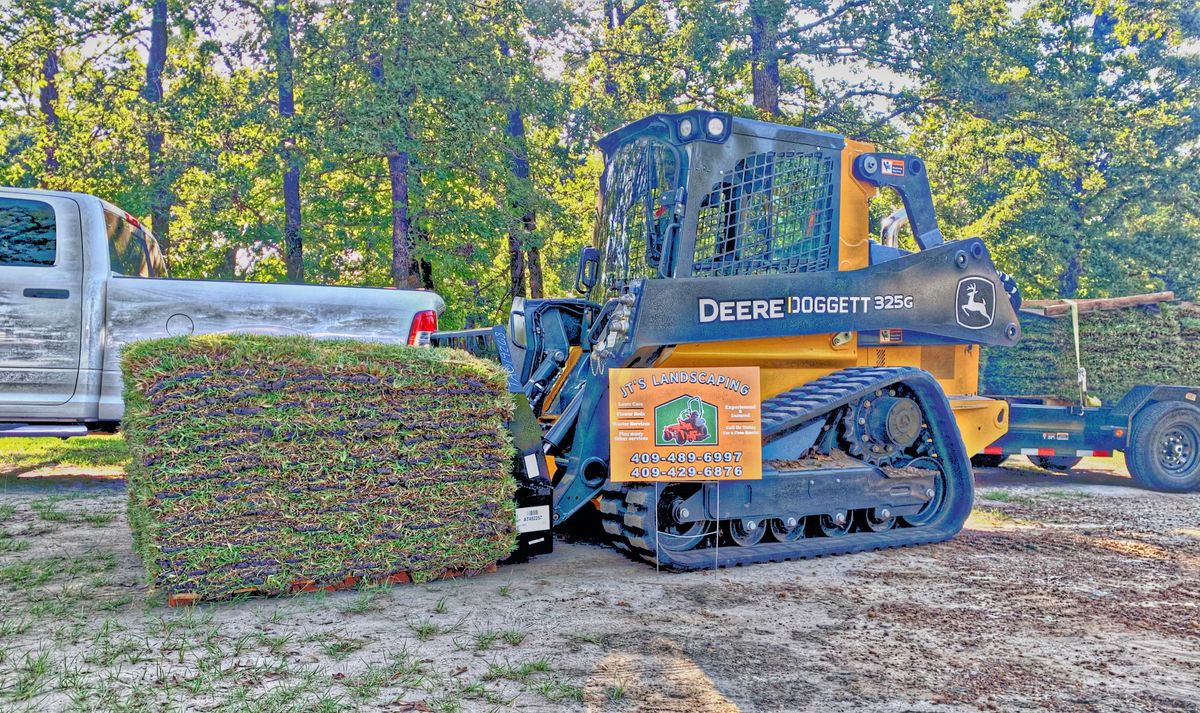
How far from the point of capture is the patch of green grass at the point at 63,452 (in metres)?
11.2

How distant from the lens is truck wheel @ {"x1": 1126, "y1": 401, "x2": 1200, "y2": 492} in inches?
417

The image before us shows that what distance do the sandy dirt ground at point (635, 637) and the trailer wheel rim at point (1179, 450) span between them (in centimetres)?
422

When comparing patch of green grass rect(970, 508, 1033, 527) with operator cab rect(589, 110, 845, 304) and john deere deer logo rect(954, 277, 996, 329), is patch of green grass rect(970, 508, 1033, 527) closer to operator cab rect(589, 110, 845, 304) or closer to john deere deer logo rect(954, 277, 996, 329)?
john deere deer logo rect(954, 277, 996, 329)

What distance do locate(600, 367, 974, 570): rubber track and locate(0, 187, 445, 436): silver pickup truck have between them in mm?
2795

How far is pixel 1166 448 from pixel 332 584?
9570 millimetres

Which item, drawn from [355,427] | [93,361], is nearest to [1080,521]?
[355,427]

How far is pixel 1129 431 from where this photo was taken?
10641 mm

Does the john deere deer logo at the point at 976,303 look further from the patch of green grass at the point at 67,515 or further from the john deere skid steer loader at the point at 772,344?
the patch of green grass at the point at 67,515

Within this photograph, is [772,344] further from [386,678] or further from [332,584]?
[386,678]

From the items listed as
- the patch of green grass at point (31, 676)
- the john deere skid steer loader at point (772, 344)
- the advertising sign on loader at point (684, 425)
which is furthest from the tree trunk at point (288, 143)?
the patch of green grass at point (31, 676)

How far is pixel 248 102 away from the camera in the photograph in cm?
1567

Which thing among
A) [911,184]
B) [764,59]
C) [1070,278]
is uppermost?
[764,59]

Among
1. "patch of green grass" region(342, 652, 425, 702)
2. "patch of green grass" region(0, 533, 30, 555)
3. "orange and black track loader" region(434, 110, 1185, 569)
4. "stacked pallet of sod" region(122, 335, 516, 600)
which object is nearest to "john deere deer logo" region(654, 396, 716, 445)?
"orange and black track loader" region(434, 110, 1185, 569)

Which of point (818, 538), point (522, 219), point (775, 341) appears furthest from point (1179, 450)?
point (522, 219)
